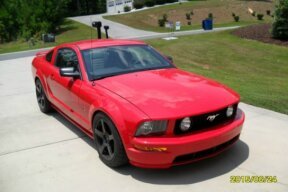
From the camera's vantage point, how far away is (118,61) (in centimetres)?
543

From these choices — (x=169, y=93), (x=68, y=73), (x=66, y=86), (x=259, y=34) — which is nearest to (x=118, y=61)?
(x=68, y=73)

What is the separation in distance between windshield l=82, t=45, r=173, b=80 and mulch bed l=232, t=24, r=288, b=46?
12.4 m

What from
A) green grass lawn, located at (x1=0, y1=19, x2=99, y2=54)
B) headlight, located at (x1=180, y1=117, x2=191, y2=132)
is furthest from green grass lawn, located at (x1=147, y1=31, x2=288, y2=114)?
green grass lawn, located at (x1=0, y1=19, x2=99, y2=54)

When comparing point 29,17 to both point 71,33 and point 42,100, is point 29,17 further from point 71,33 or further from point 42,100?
point 42,100

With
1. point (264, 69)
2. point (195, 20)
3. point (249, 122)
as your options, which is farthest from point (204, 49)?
point (195, 20)

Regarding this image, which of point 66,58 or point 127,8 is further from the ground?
point 66,58

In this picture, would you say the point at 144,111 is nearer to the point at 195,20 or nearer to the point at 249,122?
the point at 249,122

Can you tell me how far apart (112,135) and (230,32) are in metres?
17.4

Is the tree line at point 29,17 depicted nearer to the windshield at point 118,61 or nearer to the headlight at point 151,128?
the windshield at point 118,61

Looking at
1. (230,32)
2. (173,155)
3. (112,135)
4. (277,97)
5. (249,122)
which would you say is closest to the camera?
(173,155)

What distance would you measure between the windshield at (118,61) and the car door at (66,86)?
8.8 inches

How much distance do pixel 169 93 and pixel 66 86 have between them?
1.83m

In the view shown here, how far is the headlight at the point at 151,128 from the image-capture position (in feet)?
13.1

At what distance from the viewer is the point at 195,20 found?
44406 mm
